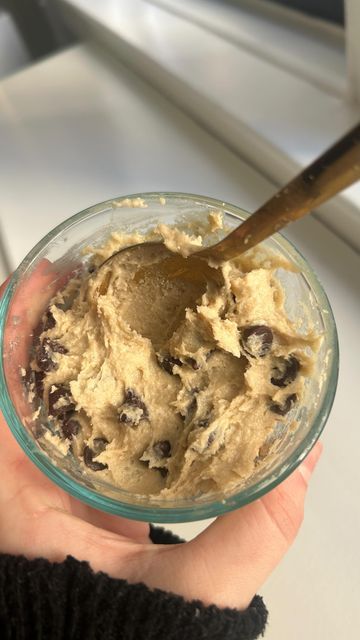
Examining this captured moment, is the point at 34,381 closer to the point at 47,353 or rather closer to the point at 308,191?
the point at 47,353

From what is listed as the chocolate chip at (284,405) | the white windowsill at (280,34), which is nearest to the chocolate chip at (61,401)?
the chocolate chip at (284,405)

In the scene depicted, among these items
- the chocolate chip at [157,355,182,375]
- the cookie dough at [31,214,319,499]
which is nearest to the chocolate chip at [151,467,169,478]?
the cookie dough at [31,214,319,499]

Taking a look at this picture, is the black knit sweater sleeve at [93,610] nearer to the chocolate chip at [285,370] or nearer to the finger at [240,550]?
the finger at [240,550]

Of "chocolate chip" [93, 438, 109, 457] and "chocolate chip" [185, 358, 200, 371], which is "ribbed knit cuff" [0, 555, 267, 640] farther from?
"chocolate chip" [185, 358, 200, 371]

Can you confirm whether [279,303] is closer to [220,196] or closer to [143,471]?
[143,471]

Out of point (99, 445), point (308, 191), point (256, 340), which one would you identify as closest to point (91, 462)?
point (99, 445)
